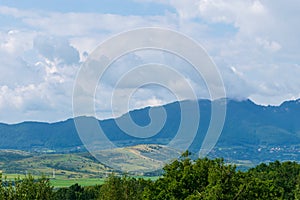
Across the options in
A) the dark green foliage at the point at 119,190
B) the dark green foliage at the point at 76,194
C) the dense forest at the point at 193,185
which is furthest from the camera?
the dark green foliage at the point at 76,194

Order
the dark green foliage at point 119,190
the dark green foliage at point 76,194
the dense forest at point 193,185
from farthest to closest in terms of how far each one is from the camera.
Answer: the dark green foliage at point 76,194
the dark green foliage at point 119,190
the dense forest at point 193,185

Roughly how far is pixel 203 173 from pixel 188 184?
2.43m

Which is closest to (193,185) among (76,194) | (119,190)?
(119,190)

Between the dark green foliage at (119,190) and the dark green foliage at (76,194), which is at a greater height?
the dark green foliage at (119,190)

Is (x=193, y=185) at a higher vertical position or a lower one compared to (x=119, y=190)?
higher

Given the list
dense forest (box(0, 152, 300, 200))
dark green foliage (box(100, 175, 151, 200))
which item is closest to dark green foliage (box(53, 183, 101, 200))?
dark green foliage (box(100, 175, 151, 200))

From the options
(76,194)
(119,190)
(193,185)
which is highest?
(193,185)

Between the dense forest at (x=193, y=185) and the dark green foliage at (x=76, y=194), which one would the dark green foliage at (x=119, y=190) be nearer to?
the dense forest at (x=193, y=185)

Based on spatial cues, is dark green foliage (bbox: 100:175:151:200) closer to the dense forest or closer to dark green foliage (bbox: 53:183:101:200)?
the dense forest

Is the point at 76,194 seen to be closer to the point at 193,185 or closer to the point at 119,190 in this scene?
the point at 119,190

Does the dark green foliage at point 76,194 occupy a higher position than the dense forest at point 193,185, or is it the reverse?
the dense forest at point 193,185

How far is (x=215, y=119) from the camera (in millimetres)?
94562

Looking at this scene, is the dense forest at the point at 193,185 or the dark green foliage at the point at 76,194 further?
the dark green foliage at the point at 76,194

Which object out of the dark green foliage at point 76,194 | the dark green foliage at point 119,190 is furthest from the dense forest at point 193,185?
the dark green foliage at point 76,194
